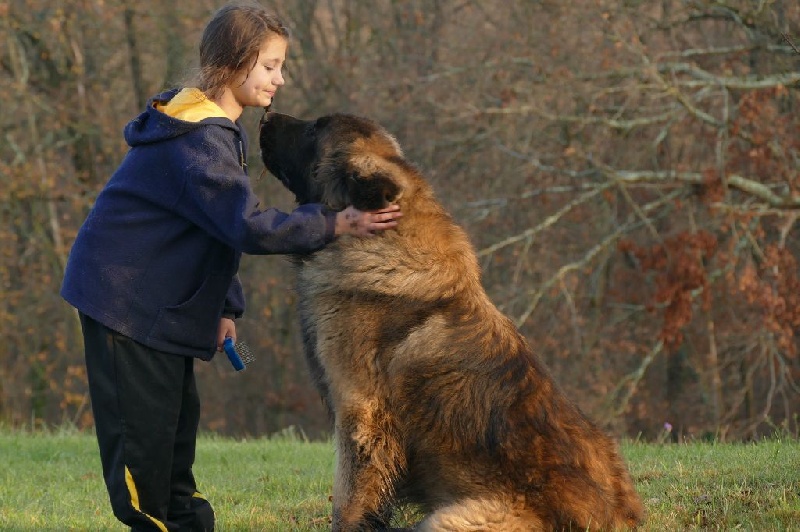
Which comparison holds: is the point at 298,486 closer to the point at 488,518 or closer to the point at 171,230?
the point at 171,230

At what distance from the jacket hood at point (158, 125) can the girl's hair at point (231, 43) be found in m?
0.17

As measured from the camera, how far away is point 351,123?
177 inches

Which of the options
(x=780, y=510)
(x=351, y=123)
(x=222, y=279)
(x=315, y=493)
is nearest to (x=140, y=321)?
(x=222, y=279)

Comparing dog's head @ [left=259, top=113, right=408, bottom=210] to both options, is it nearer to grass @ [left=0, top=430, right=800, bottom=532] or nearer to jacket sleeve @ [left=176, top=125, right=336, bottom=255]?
jacket sleeve @ [left=176, top=125, right=336, bottom=255]

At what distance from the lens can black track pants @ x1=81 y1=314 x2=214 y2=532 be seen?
4152 mm

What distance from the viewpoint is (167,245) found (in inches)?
168

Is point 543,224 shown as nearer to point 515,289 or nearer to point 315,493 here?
point 515,289

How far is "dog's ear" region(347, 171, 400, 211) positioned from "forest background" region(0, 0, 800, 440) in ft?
30.2

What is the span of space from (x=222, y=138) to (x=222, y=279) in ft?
1.95

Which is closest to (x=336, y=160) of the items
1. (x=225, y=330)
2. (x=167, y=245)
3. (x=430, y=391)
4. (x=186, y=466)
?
(x=167, y=245)

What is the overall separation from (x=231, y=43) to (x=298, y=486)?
280 cm

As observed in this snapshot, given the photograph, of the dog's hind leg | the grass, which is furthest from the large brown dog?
the grass

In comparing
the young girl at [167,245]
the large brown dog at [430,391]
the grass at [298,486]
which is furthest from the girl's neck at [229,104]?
the grass at [298,486]

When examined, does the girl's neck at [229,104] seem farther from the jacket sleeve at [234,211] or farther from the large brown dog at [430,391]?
the large brown dog at [430,391]
